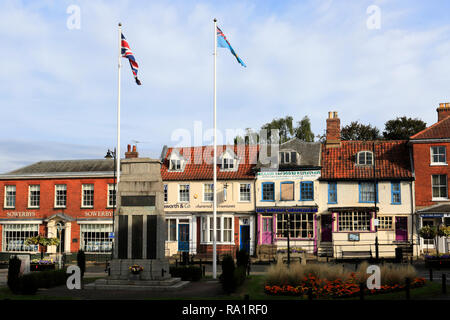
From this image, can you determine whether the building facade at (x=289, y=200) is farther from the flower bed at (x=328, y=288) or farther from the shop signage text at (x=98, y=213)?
the flower bed at (x=328, y=288)

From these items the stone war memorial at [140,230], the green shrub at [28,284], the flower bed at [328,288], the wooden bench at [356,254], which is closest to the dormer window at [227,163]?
the wooden bench at [356,254]

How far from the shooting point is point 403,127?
197 feet

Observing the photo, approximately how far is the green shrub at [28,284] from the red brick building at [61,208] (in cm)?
2195

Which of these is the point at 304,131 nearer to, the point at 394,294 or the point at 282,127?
the point at 282,127

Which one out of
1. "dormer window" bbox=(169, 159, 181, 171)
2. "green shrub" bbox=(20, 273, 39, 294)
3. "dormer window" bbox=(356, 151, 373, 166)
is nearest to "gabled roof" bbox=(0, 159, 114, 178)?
"dormer window" bbox=(169, 159, 181, 171)

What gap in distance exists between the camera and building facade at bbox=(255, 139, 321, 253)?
42.8 m

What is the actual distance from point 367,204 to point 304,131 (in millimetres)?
21019

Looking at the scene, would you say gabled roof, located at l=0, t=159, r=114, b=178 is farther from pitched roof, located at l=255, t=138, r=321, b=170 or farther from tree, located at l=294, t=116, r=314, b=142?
tree, located at l=294, t=116, r=314, b=142

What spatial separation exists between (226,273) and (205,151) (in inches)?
1078

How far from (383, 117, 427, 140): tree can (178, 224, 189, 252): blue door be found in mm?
28588

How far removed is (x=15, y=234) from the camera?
46906 mm

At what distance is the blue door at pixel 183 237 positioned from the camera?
45.0m
